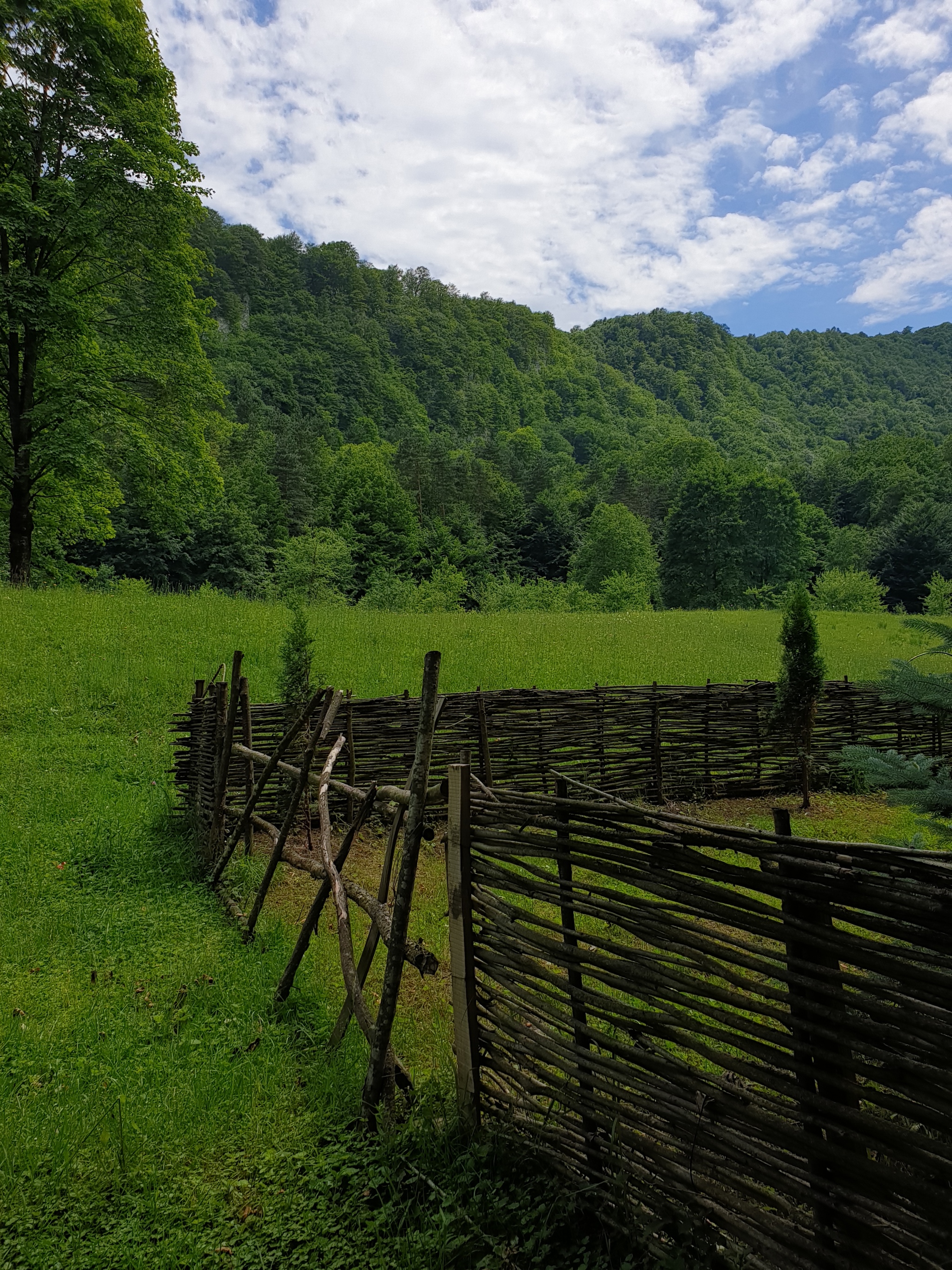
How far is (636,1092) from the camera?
A: 2082 millimetres

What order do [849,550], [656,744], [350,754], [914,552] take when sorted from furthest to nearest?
[849,550] → [914,552] → [656,744] → [350,754]

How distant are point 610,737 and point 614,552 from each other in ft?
123

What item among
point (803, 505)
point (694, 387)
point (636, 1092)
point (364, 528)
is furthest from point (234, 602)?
point (694, 387)

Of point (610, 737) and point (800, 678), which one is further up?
point (800, 678)

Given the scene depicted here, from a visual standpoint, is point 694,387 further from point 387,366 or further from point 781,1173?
point 781,1173

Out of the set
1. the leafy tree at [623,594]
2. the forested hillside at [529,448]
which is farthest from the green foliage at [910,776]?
the leafy tree at [623,594]

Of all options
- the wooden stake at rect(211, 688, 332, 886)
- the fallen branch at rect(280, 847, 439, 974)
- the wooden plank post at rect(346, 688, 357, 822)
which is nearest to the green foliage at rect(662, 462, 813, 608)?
the wooden plank post at rect(346, 688, 357, 822)

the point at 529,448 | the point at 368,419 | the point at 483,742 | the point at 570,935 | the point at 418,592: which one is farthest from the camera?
the point at 529,448

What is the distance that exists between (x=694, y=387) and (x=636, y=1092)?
10754 cm

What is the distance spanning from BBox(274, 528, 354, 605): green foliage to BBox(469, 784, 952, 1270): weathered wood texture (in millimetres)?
28161

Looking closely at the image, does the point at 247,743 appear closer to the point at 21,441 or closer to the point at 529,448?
the point at 21,441

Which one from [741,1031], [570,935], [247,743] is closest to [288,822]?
[570,935]

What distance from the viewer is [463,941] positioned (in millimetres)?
2625

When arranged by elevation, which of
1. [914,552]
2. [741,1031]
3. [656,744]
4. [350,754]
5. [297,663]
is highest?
[914,552]
